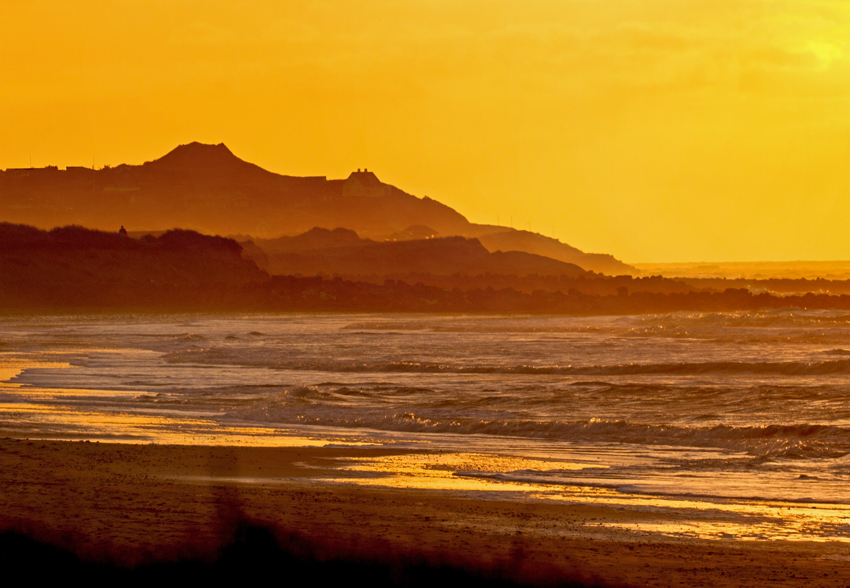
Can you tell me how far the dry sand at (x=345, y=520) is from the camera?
6605 mm

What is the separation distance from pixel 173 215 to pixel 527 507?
178715 mm

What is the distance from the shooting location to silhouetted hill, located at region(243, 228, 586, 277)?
4368 inches

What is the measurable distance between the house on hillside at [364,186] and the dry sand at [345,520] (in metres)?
181

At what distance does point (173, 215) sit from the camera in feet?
591

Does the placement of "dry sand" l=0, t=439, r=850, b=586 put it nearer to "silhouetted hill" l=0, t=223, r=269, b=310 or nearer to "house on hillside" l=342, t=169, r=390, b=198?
"silhouetted hill" l=0, t=223, r=269, b=310

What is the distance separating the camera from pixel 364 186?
193250 millimetres

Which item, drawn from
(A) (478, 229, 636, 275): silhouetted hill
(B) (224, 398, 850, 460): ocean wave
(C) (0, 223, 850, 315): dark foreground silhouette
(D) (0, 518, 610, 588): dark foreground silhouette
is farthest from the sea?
(A) (478, 229, 636, 275): silhouetted hill

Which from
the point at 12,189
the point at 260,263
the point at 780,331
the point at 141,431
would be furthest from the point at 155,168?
the point at 141,431

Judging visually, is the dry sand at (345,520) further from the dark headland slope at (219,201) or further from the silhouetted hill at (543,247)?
the silhouetted hill at (543,247)

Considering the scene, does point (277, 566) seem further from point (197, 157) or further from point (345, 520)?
point (197, 157)

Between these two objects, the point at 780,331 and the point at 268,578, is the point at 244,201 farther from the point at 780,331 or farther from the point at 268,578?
the point at 268,578

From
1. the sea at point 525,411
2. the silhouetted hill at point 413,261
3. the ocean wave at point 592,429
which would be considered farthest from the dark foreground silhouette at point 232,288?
the ocean wave at point 592,429

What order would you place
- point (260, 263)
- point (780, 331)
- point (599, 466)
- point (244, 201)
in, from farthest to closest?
point (244, 201), point (260, 263), point (780, 331), point (599, 466)

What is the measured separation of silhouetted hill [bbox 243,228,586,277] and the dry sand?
3819 inches
